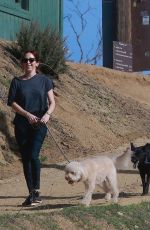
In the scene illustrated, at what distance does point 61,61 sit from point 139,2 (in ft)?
25.6

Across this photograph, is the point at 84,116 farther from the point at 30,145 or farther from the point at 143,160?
the point at 30,145

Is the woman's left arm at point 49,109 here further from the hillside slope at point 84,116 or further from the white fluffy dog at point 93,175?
the hillside slope at point 84,116

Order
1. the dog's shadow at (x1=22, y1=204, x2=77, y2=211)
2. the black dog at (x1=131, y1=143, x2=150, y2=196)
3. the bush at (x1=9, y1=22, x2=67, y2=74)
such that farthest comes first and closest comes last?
the bush at (x1=9, y1=22, x2=67, y2=74) → the black dog at (x1=131, y1=143, x2=150, y2=196) → the dog's shadow at (x1=22, y1=204, x2=77, y2=211)

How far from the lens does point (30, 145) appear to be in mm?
8953

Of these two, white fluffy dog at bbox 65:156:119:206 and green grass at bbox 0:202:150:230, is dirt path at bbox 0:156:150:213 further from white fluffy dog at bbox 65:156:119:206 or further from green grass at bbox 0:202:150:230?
green grass at bbox 0:202:150:230

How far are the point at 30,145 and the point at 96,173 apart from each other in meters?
0.96

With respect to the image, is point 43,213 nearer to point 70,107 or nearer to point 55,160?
point 55,160

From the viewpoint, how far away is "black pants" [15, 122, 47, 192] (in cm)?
892

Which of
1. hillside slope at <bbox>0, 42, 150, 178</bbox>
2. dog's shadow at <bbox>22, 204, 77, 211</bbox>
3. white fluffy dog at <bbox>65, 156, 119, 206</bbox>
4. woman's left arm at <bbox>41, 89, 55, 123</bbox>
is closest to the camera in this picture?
white fluffy dog at <bbox>65, 156, 119, 206</bbox>

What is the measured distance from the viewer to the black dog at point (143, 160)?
972 cm

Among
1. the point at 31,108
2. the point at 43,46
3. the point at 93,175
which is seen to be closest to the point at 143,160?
the point at 93,175

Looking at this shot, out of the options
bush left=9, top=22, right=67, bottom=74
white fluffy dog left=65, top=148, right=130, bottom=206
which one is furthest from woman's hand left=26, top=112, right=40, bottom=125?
bush left=9, top=22, right=67, bottom=74

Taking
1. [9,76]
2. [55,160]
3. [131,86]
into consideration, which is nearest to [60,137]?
[55,160]

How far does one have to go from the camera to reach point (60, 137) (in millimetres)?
14102
